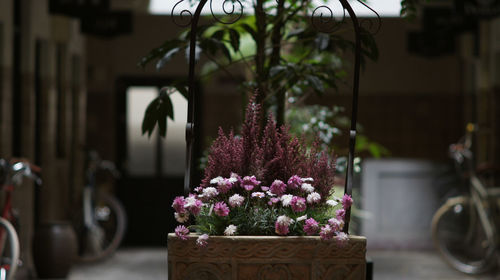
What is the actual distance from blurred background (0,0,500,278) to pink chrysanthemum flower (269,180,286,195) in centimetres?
410

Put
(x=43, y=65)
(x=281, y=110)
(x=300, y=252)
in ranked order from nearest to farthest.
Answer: (x=300, y=252) → (x=281, y=110) → (x=43, y=65)

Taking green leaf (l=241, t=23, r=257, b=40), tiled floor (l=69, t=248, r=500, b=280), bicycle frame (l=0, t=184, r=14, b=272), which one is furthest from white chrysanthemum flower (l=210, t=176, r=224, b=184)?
tiled floor (l=69, t=248, r=500, b=280)

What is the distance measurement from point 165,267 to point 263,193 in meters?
4.68

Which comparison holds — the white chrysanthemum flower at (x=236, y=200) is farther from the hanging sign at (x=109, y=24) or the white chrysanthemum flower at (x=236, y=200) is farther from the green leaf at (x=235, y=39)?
the hanging sign at (x=109, y=24)

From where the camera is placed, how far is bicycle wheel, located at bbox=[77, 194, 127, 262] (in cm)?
743

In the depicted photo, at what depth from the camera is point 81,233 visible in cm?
758

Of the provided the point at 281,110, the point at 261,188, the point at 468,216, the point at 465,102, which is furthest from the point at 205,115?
the point at 261,188

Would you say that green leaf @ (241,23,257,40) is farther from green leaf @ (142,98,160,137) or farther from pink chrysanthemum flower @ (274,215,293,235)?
pink chrysanthemum flower @ (274,215,293,235)

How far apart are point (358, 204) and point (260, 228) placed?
573cm

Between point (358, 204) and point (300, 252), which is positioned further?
point (358, 204)

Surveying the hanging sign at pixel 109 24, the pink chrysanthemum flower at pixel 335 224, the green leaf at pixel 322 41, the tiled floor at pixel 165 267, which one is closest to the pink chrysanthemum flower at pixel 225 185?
the pink chrysanthemum flower at pixel 335 224

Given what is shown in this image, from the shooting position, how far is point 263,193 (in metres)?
2.51

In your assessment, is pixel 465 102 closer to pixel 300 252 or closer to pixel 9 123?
pixel 9 123

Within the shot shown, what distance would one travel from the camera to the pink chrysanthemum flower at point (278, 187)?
99.0 inches
